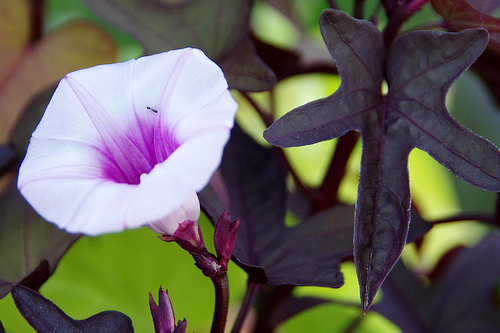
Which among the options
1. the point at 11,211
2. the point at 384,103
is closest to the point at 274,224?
the point at 384,103

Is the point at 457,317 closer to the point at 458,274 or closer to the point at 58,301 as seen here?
the point at 458,274

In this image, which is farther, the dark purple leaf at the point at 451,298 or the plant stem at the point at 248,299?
the dark purple leaf at the point at 451,298

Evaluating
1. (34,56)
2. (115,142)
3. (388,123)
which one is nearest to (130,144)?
(115,142)

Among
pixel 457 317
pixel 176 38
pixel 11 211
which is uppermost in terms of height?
pixel 176 38

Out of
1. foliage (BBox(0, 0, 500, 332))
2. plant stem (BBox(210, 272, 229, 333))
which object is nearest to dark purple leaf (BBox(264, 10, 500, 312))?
foliage (BBox(0, 0, 500, 332))

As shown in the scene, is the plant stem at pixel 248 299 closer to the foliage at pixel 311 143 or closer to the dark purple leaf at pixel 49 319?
the foliage at pixel 311 143

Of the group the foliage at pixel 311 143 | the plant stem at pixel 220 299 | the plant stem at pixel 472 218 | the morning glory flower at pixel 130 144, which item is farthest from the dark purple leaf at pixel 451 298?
the morning glory flower at pixel 130 144
